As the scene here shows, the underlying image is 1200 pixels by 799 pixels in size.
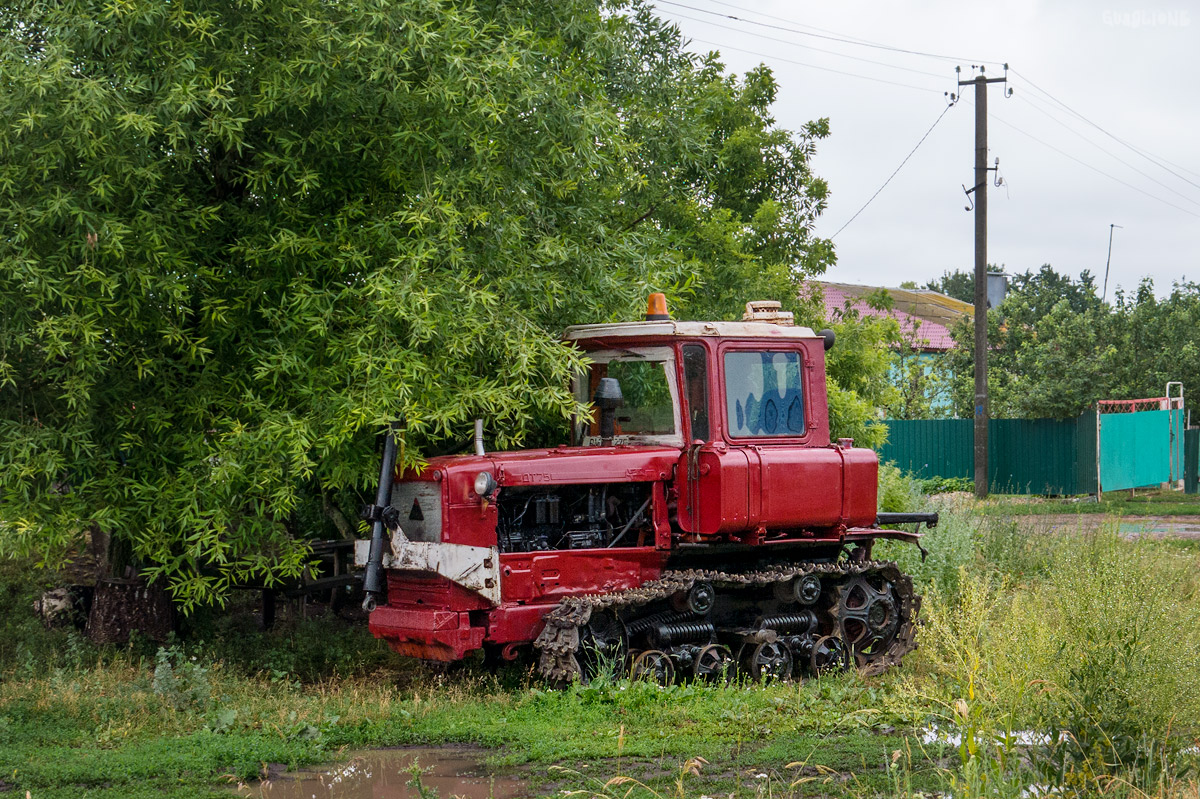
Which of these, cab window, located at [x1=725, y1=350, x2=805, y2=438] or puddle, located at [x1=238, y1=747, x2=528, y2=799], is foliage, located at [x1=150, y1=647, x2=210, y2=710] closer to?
puddle, located at [x1=238, y1=747, x2=528, y2=799]

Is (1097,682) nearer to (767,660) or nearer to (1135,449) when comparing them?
Result: (767,660)

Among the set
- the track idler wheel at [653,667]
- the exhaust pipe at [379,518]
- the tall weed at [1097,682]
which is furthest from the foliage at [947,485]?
the tall weed at [1097,682]

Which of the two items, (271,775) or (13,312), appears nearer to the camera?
(271,775)

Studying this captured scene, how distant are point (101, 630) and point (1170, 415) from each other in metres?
24.5

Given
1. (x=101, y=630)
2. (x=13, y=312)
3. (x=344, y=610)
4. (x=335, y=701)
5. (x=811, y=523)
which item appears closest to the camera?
(x=335, y=701)

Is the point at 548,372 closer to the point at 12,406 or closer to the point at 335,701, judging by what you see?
the point at 335,701

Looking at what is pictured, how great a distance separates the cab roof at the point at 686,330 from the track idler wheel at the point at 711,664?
2337mm

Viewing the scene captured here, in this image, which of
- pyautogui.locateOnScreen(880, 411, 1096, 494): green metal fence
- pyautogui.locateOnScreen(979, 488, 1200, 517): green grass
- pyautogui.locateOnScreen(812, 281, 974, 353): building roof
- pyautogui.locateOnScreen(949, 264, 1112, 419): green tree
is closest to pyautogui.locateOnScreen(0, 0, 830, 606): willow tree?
pyautogui.locateOnScreen(979, 488, 1200, 517): green grass

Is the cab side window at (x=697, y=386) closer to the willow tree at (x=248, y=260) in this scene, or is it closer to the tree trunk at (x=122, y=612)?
the willow tree at (x=248, y=260)

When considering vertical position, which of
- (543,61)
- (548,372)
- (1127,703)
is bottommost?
(1127,703)

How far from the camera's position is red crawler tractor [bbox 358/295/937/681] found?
8.57m

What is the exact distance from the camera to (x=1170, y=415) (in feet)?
91.6

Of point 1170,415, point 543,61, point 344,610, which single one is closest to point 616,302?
point 543,61

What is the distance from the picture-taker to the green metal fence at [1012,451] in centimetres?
2671
